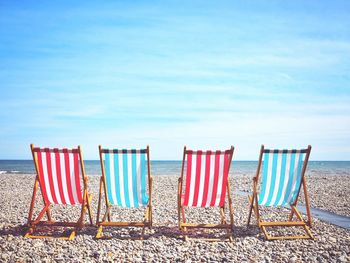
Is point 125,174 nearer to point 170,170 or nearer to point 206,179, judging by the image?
point 206,179

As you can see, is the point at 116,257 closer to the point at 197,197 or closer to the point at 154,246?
the point at 154,246

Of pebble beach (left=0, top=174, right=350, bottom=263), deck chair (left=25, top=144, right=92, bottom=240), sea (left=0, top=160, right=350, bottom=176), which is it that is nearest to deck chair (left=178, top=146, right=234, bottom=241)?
pebble beach (left=0, top=174, right=350, bottom=263)

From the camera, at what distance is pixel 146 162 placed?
4660 mm

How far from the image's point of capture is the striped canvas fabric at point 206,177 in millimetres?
4684

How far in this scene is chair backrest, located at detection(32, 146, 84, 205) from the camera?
4.55 meters

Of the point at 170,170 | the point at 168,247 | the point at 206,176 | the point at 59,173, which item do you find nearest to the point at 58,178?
the point at 59,173

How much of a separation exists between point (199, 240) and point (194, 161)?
3.79ft

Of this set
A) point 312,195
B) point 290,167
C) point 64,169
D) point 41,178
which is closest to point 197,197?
point 290,167

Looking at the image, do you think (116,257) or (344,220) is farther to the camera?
(344,220)

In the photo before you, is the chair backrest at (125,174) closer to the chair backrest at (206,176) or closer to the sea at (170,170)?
the chair backrest at (206,176)

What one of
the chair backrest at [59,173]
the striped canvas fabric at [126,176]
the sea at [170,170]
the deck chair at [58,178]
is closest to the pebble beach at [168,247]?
the deck chair at [58,178]

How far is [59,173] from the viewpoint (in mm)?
4621

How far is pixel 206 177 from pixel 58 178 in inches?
89.9

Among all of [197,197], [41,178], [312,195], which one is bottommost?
[312,195]
